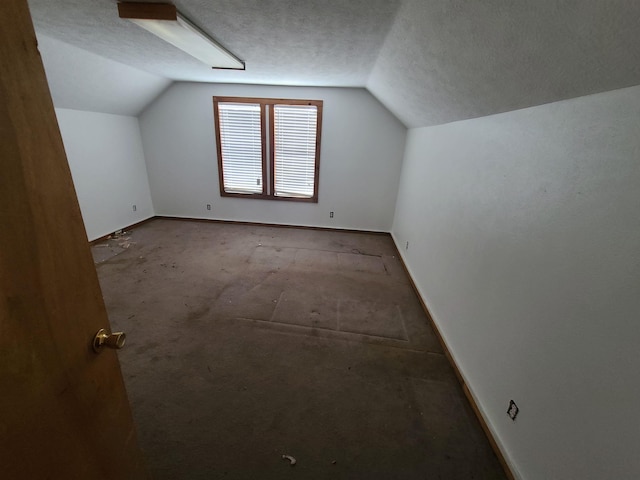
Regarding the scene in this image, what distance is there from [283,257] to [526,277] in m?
2.79

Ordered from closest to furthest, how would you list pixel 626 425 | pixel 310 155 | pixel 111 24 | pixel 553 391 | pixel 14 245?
pixel 14 245, pixel 626 425, pixel 553 391, pixel 111 24, pixel 310 155

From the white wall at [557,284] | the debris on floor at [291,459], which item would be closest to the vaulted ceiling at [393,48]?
the white wall at [557,284]

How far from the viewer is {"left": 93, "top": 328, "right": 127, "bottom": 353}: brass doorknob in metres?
0.71

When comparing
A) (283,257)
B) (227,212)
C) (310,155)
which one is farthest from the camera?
(227,212)

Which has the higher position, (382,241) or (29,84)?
(29,84)

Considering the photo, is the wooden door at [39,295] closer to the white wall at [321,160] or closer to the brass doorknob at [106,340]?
the brass doorknob at [106,340]

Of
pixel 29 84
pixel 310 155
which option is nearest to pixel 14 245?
pixel 29 84

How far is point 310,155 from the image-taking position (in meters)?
4.36

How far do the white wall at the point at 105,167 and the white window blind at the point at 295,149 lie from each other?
7.51 ft

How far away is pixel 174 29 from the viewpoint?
1940mm

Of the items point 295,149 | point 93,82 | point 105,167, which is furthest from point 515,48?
point 105,167

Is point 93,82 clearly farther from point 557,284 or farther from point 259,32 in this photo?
point 557,284

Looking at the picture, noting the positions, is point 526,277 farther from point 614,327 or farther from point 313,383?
point 313,383

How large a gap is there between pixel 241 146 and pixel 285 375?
3685 millimetres
